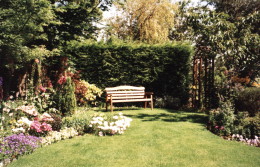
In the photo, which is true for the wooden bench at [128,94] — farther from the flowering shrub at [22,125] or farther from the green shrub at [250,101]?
the flowering shrub at [22,125]

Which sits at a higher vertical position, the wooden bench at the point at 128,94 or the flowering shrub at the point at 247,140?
the wooden bench at the point at 128,94

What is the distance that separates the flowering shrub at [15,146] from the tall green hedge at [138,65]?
603cm

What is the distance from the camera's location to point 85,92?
31.4ft

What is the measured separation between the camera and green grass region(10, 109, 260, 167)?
161 inches

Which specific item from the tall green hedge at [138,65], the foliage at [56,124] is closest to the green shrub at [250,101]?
the tall green hedge at [138,65]

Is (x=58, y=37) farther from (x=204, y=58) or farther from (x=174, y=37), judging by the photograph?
(x=174, y=37)

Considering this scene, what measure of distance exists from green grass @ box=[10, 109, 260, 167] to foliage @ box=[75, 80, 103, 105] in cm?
393

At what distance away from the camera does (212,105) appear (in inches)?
356

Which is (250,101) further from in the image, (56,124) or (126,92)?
(56,124)

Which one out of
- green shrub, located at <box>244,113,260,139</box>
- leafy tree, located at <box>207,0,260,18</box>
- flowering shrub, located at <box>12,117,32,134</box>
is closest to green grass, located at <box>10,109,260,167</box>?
green shrub, located at <box>244,113,260,139</box>

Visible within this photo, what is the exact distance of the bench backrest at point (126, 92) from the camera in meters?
9.68

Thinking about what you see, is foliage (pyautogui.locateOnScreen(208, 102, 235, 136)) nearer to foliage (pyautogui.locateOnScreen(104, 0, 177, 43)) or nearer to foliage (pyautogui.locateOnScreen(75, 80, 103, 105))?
foliage (pyautogui.locateOnScreen(75, 80, 103, 105))

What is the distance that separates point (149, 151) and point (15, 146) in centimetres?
276

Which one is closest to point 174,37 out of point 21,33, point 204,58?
point 204,58
